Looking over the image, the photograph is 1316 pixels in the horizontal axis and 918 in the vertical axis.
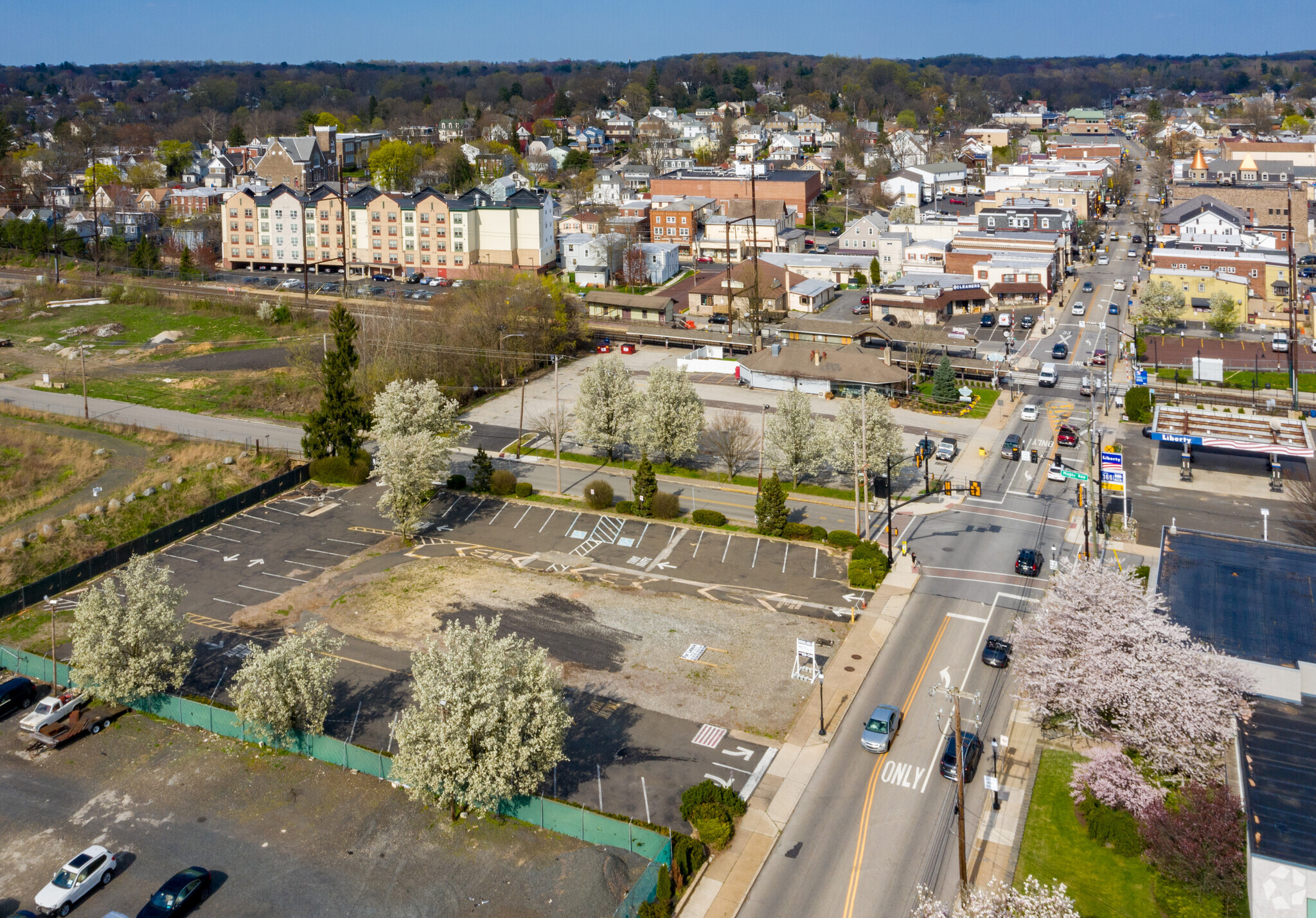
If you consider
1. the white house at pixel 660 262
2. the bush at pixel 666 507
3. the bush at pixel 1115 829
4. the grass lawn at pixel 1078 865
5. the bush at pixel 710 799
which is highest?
the white house at pixel 660 262

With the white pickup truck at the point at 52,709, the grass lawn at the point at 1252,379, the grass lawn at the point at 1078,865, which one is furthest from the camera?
the grass lawn at the point at 1252,379

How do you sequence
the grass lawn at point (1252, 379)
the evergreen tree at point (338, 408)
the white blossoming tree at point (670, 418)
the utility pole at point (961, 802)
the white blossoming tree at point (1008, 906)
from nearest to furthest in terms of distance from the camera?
the white blossoming tree at point (1008, 906), the utility pole at point (961, 802), the white blossoming tree at point (670, 418), the evergreen tree at point (338, 408), the grass lawn at point (1252, 379)

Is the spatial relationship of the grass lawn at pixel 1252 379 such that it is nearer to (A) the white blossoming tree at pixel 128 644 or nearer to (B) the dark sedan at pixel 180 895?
(A) the white blossoming tree at pixel 128 644

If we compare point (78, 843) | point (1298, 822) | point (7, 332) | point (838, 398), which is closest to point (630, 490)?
point (838, 398)

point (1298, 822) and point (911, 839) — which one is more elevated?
point (1298, 822)

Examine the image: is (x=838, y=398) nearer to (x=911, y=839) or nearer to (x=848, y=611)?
(x=848, y=611)

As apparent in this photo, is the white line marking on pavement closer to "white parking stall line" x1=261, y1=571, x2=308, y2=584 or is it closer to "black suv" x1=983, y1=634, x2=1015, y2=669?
"white parking stall line" x1=261, y1=571, x2=308, y2=584

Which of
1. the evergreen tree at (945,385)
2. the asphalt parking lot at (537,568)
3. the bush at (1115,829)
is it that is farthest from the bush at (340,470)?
the bush at (1115,829)

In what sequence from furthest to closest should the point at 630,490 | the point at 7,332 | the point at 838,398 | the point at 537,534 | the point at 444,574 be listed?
the point at 7,332
the point at 838,398
the point at 630,490
the point at 537,534
the point at 444,574
